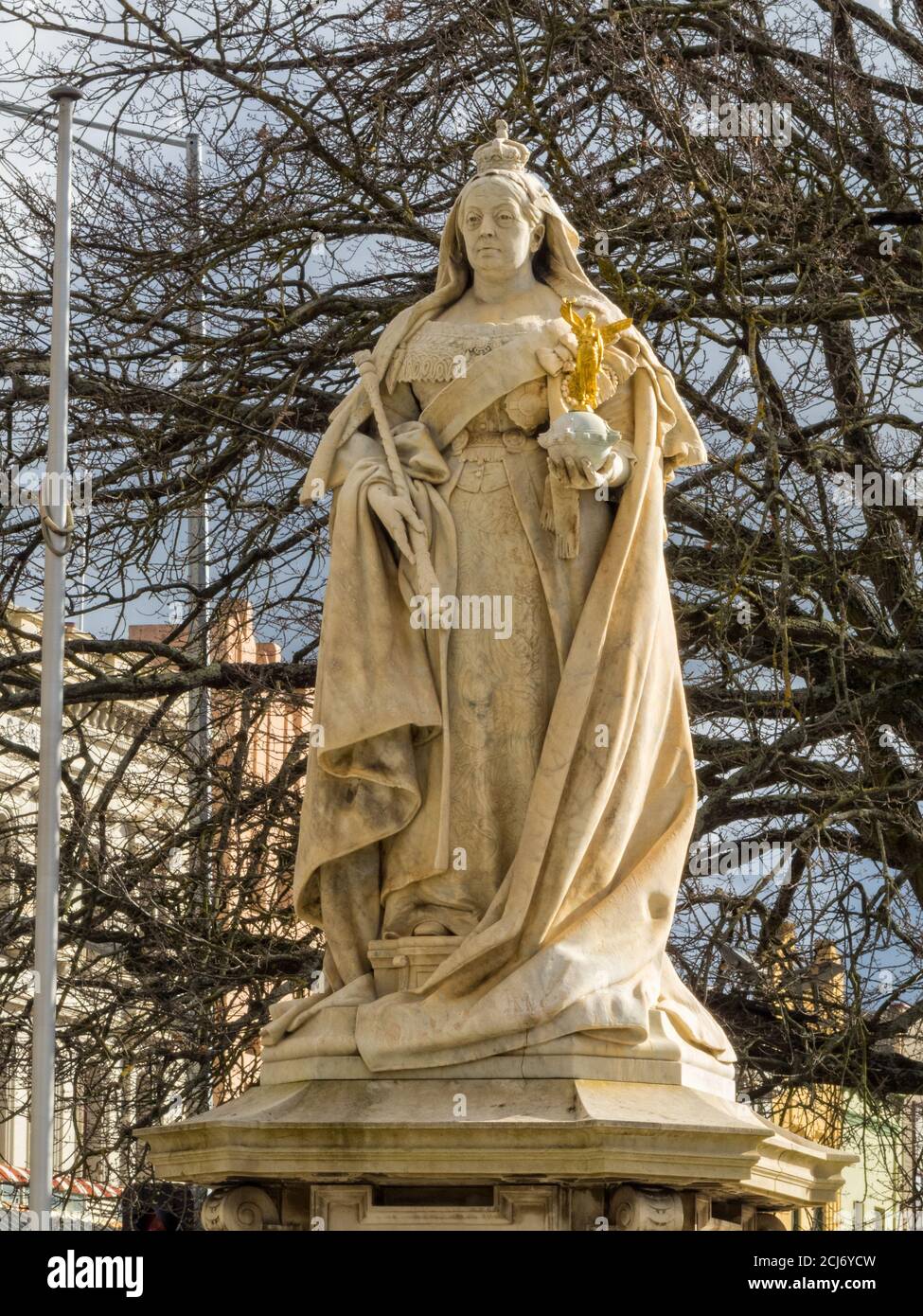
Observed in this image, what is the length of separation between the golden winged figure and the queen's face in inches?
13.6

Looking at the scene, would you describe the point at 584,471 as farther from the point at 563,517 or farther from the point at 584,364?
the point at 584,364

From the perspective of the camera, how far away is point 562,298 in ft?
30.3

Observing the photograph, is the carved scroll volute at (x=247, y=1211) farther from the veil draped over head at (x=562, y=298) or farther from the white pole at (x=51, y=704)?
the white pole at (x=51, y=704)

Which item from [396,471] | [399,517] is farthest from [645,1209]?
[396,471]

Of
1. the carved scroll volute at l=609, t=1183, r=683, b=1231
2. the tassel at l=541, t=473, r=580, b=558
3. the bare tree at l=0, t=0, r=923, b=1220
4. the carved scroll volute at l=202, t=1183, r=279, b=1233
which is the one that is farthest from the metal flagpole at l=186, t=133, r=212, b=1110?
the carved scroll volute at l=609, t=1183, r=683, b=1231

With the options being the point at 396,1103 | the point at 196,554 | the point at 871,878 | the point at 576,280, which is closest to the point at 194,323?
the point at 196,554

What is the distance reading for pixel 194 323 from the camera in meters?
17.1

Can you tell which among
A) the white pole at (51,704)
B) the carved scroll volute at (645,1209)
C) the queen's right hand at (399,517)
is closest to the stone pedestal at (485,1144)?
the carved scroll volute at (645,1209)

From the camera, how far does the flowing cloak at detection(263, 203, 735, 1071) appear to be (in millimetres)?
8375

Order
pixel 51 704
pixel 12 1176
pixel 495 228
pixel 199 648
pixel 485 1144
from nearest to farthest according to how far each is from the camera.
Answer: pixel 485 1144 < pixel 495 228 < pixel 51 704 < pixel 199 648 < pixel 12 1176

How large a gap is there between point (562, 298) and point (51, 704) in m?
5.75

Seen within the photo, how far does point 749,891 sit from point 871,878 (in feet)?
2.71

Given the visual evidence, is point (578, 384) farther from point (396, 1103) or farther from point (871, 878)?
point (871, 878)

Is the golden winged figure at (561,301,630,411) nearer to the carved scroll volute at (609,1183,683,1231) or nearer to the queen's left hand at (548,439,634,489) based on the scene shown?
the queen's left hand at (548,439,634,489)
